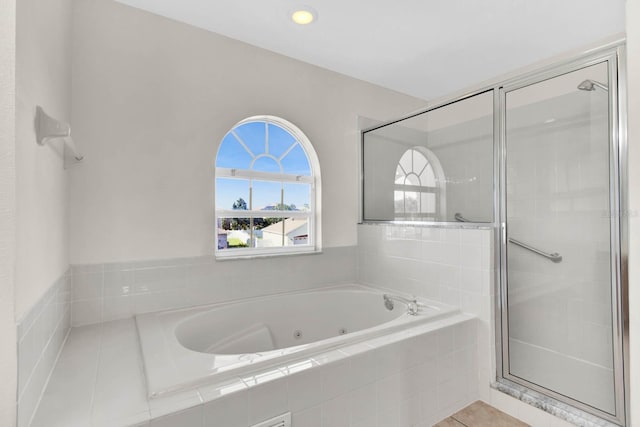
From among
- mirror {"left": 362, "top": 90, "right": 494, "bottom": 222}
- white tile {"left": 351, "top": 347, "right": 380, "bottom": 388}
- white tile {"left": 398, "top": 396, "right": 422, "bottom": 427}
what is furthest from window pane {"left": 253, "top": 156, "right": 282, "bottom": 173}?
white tile {"left": 398, "top": 396, "right": 422, "bottom": 427}

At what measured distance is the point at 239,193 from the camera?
8.02 ft

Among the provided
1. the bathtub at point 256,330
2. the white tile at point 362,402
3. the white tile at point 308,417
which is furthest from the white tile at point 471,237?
the white tile at point 308,417

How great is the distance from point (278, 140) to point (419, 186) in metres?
1.20

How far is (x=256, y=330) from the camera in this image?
217 cm

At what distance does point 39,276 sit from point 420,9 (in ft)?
7.71

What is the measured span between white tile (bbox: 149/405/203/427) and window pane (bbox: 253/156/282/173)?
1.77 m

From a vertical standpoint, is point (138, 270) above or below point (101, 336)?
above

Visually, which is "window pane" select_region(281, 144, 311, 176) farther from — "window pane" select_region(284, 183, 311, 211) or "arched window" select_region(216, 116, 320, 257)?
"window pane" select_region(284, 183, 311, 211)

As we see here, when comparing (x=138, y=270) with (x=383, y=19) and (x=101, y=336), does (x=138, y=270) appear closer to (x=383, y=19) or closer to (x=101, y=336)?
(x=101, y=336)

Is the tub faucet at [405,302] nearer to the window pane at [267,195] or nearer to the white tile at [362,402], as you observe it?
the white tile at [362,402]

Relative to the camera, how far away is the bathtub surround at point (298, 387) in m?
1.04

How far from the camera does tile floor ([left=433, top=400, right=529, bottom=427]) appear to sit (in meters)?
1.67

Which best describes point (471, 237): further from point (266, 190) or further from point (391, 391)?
point (266, 190)

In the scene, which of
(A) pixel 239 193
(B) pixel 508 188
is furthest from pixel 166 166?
(B) pixel 508 188
